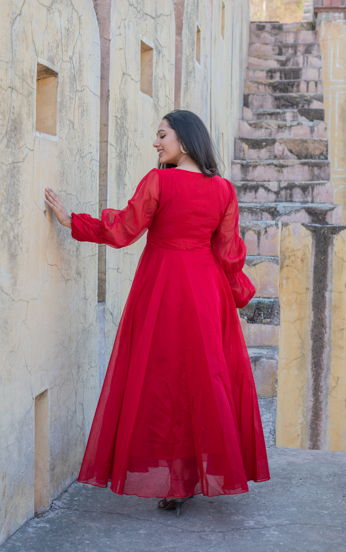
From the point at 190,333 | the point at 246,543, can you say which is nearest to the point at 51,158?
the point at 190,333

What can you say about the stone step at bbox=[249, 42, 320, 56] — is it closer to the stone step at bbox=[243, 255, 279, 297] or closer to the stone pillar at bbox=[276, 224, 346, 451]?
the stone step at bbox=[243, 255, 279, 297]

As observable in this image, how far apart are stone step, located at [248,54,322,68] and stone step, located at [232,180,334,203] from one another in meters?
2.76

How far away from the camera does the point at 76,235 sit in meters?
2.27

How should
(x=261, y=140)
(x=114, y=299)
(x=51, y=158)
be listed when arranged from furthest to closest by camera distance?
(x=261, y=140) → (x=114, y=299) → (x=51, y=158)

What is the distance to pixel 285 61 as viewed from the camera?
842 centimetres

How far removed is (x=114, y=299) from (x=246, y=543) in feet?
4.31

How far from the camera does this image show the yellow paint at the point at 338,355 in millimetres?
3082

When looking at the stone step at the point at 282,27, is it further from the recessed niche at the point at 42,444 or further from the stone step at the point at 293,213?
the recessed niche at the point at 42,444

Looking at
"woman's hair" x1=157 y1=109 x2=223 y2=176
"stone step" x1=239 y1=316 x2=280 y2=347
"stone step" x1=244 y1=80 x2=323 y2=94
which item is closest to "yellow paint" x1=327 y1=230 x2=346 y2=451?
"woman's hair" x1=157 y1=109 x2=223 y2=176

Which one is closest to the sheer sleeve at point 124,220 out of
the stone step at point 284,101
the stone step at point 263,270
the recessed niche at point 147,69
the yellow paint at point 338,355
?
the yellow paint at point 338,355

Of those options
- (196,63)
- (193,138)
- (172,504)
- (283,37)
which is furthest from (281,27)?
(172,504)

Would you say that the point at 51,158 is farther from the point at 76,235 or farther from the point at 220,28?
the point at 220,28

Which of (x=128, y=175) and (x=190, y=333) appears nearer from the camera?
(x=190, y=333)

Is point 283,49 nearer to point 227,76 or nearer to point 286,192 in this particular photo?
point 227,76
